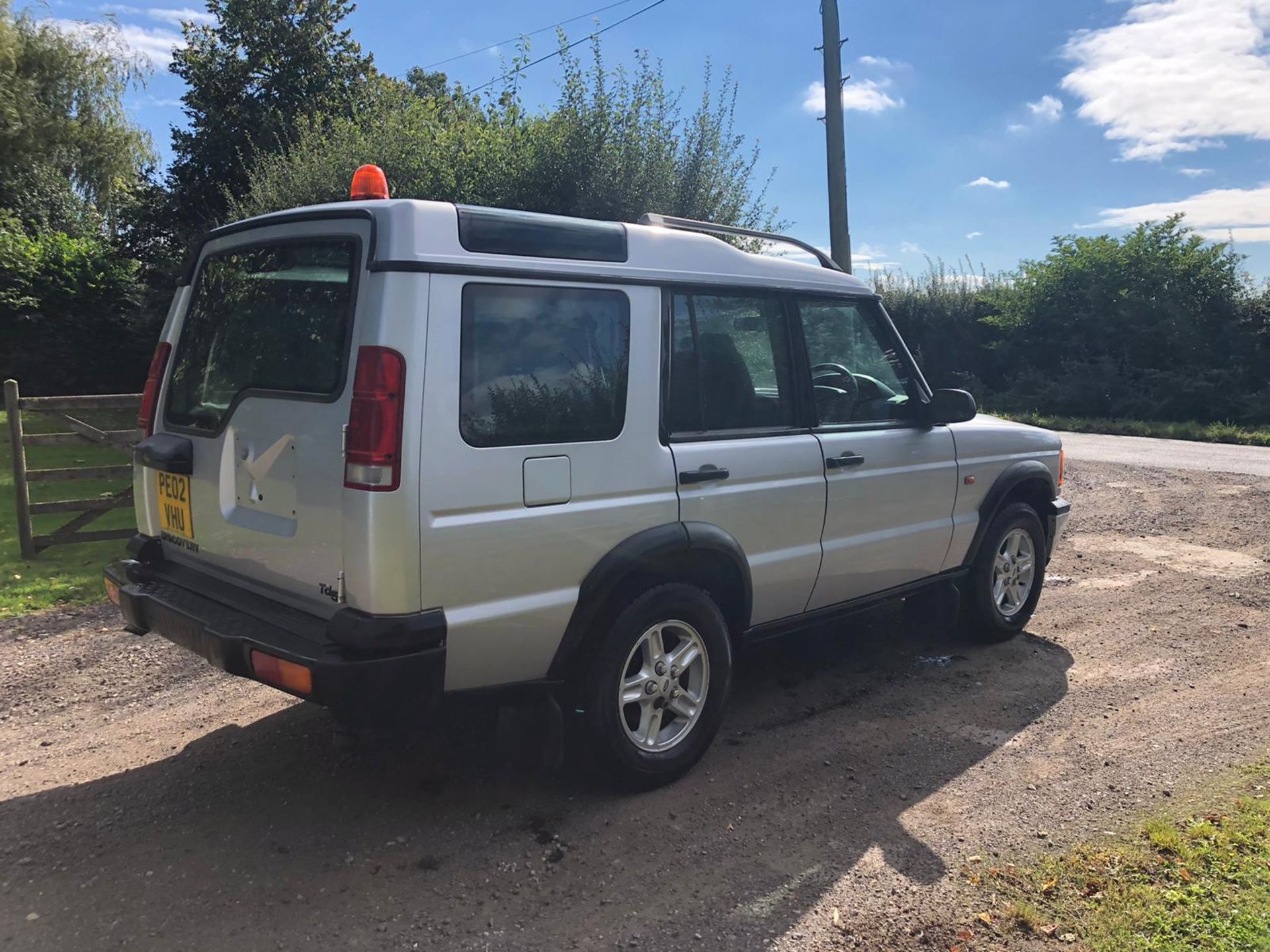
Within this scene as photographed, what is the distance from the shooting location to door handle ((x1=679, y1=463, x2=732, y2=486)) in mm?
3590

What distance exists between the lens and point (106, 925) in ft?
9.09

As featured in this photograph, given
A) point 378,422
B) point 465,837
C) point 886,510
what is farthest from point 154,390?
point 886,510

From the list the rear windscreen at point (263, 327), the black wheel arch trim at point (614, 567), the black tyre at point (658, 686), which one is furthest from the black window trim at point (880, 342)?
the rear windscreen at point (263, 327)

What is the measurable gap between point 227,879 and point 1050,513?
4817 mm

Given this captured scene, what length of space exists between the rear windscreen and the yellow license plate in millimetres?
229

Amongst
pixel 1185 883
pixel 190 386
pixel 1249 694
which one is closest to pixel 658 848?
pixel 1185 883

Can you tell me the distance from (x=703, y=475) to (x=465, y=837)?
160 cm

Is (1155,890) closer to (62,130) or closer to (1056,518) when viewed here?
(1056,518)

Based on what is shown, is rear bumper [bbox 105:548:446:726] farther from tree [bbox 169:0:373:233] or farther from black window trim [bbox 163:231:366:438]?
tree [bbox 169:0:373:233]

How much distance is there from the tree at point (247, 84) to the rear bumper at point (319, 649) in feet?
54.1

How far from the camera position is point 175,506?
3680 mm

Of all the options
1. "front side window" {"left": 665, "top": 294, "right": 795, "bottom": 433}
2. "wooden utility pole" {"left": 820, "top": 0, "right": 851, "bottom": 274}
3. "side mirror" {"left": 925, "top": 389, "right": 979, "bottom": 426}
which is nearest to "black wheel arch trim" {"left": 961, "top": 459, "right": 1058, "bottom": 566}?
"side mirror" {"left": 925, "top": 389, "right": 979, "bottom": 426}

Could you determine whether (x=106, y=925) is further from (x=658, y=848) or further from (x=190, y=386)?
(x=190, y=386)

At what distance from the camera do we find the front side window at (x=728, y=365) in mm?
3703
